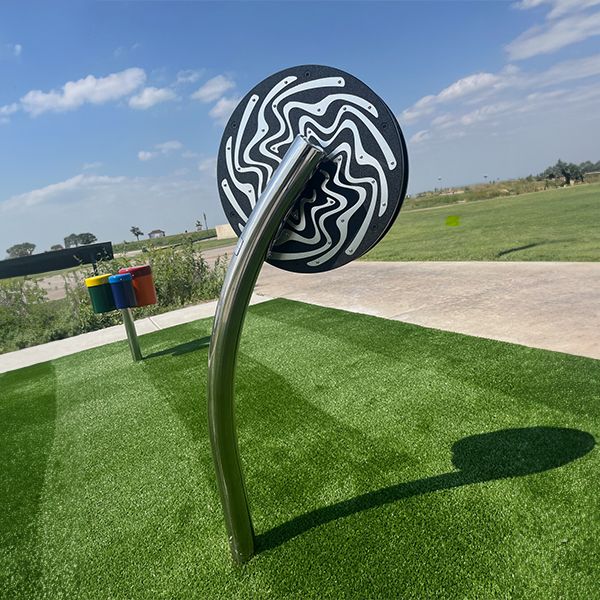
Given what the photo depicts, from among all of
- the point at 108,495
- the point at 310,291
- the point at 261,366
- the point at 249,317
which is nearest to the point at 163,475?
the point at 108,495

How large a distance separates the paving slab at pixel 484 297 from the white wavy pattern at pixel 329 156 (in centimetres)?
358

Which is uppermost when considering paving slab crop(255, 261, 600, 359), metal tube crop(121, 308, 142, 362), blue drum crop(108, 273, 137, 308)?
blue drum crop(108, 273, 137, 308)

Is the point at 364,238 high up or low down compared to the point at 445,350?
up

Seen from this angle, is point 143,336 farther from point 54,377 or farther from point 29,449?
point 29,449

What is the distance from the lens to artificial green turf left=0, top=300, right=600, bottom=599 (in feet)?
7.73

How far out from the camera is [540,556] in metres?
2.29

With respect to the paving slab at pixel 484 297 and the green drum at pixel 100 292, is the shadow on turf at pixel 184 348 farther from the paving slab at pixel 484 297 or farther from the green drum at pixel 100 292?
the paving slab at pixel 484 297

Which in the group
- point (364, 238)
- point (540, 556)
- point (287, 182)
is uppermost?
point (287, 182)

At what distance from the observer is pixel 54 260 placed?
1305cm

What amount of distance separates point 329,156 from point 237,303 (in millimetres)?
768

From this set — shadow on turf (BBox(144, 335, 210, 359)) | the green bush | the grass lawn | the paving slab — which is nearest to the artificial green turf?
the paving slab

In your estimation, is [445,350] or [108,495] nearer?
[108,495]

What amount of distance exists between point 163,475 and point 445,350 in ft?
10.3

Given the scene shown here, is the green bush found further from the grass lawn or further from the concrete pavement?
the grass lawn
